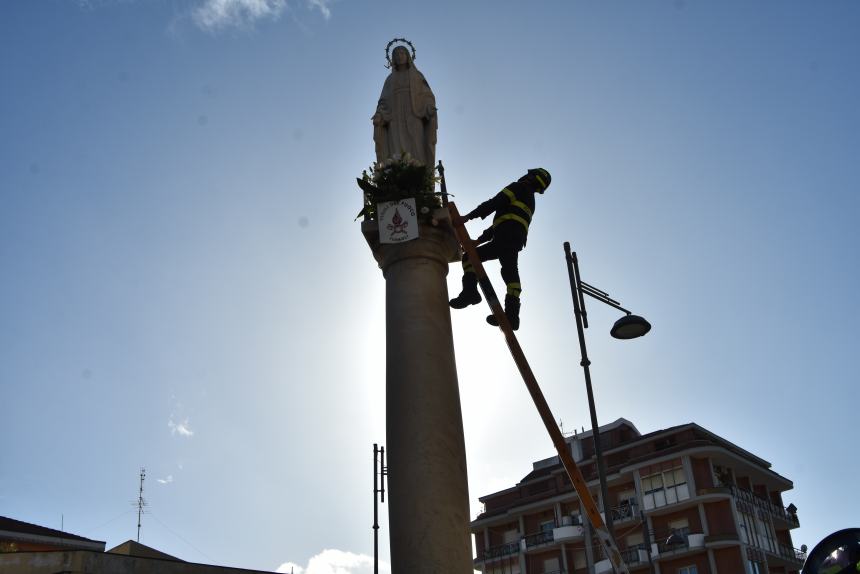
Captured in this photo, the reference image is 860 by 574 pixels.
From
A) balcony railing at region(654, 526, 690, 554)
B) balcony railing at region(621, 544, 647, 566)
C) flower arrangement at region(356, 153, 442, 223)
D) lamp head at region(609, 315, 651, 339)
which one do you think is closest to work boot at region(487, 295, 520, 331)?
flower arrangement at region(356, 153, 442, 223)

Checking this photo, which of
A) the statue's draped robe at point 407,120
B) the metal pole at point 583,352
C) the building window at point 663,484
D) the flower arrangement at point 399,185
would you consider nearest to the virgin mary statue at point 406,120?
the statue's draped robe at point 407,120

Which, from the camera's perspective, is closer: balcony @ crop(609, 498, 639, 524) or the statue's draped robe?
the statue's draped robe

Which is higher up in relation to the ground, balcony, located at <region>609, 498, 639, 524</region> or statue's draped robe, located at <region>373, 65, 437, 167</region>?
balcony, located at <region>609, 498, 639, 524</region>

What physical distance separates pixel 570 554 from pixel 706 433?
454 inches

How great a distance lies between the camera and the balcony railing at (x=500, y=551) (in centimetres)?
6122

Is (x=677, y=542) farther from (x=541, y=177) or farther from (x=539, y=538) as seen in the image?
(x=541, y=177)

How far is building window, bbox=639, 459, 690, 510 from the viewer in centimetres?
5409

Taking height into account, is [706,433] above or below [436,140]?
above

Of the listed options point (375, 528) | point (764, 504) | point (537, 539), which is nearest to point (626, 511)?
A: point (537, 539)

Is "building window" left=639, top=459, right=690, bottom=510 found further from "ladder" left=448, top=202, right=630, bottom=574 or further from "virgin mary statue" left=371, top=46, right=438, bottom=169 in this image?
"ladder" left=448, top=202, right=630, bottom=574

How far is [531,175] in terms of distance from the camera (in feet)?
40.0

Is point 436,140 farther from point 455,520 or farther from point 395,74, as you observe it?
point 455,520

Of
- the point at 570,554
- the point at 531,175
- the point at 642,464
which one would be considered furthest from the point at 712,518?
the point at 531,175

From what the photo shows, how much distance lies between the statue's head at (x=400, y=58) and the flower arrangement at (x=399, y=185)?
2.39 metres
